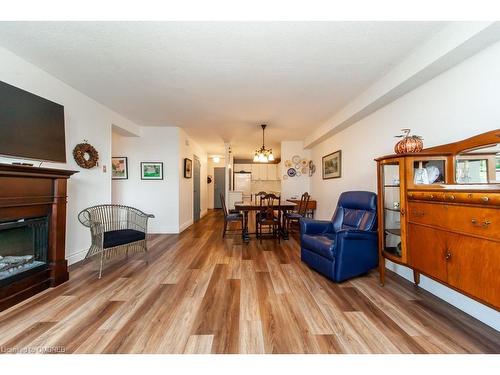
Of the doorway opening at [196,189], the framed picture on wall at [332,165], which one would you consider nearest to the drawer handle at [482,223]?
the framed picture on wall at [332,165]

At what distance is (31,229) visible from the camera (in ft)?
7.34

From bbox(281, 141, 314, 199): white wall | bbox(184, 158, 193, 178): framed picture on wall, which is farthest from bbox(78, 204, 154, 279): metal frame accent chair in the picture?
bbox(281, 141, 314, 199): white wall

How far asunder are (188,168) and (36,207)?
3.54m

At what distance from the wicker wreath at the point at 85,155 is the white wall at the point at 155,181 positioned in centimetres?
159

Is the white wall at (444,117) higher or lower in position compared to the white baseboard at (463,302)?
higher

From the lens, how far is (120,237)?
9.00 feet

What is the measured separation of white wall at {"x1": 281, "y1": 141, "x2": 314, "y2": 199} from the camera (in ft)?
20.1

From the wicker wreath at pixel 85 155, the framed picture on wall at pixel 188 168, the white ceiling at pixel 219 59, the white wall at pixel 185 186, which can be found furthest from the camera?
the framed picture on wall at pixel 188 168

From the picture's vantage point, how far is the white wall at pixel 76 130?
231 centimetres

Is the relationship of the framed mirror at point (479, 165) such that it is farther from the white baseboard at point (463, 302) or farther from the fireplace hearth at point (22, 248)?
the fireplace hearth at point (22, 248)

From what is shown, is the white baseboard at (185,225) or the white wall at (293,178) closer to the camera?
the white baseboard at (185,225)

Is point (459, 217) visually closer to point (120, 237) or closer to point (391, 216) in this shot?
point (391, 216)

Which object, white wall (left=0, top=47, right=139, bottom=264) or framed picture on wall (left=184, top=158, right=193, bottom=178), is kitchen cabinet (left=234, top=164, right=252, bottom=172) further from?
white wall (left=0, top=47, right=139, bottom=264)

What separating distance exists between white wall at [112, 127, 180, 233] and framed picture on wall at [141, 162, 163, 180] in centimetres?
7
